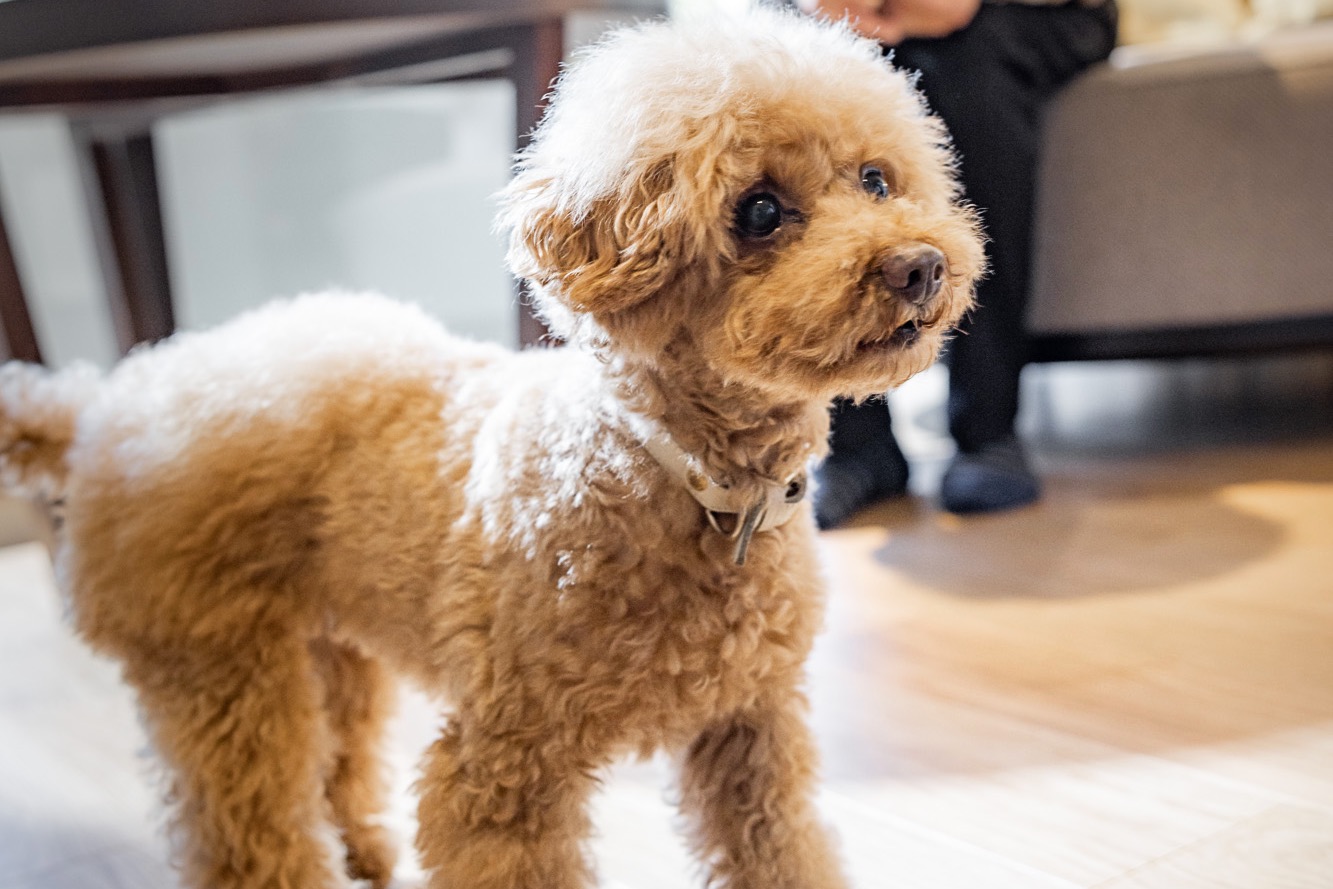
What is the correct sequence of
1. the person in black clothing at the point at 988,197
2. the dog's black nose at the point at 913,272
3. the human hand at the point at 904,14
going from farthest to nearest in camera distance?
the person in black clothing at the point at 988,197, the human hand at the point at 904,14, the dog's black nose at the point at 913,272

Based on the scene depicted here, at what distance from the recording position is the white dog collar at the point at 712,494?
85 cm

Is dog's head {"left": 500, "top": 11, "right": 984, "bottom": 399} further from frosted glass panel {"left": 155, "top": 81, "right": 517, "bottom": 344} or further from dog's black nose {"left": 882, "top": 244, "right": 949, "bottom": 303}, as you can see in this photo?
frosted glass panel {"left": 155, "top": 81, "right": 517, "bottom": 344}

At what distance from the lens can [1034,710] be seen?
4.18ft

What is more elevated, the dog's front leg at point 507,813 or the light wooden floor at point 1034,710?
the dog's front leg at point 507,813

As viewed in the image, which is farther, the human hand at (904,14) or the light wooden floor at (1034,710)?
the human hand at (904,14)

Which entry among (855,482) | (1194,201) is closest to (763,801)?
(855,482)

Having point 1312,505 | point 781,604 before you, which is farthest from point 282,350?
point 1312,505

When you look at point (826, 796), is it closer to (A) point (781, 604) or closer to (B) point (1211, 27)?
(A) point (781, 604)

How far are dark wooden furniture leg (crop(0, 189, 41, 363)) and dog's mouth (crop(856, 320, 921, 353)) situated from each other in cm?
133

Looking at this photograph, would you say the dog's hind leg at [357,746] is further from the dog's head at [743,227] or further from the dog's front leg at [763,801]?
the dog's head at [743,227]

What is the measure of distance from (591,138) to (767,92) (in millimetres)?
114

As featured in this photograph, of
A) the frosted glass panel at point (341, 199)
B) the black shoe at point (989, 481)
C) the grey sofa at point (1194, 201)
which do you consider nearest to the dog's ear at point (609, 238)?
the black shoe at point (989, 481)

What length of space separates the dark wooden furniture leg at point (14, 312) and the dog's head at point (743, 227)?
112 cm

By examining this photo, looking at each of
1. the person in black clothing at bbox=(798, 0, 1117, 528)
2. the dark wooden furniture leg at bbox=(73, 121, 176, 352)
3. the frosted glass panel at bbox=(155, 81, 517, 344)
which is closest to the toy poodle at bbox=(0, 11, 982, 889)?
the person in black clothing at bbox=(798, 0, 1117, 528)
